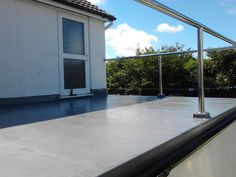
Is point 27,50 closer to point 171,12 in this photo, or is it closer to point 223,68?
point 171,12

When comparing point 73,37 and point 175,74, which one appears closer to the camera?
point 73,37

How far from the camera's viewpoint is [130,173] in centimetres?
133

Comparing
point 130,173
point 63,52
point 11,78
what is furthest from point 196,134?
point 63,52

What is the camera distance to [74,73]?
217 inches

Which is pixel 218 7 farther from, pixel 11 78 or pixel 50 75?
pixel 11 78

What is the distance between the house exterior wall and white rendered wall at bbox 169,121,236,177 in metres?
3.07

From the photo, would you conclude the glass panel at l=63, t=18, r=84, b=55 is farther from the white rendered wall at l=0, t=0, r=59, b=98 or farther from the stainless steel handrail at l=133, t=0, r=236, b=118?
the stainless steel handrail at l=133, t=0, r=236, b=118

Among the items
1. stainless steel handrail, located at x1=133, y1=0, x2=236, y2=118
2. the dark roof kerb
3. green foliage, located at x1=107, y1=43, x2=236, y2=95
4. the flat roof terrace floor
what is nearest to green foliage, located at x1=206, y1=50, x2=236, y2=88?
green foliage, located at x1=107, y1=43, x2=236, y2=95

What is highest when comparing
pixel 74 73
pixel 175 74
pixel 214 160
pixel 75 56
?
pixel 75 56

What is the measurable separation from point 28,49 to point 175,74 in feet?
27.8

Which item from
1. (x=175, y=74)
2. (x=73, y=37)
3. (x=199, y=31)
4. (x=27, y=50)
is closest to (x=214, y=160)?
(x=199, y=31)

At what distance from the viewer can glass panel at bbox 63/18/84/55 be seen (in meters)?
5.36

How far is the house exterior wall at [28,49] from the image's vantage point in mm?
4242

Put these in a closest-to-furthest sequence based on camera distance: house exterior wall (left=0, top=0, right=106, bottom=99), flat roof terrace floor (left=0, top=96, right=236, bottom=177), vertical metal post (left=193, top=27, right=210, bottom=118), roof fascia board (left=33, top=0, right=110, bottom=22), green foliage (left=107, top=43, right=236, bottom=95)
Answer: flat roof terrace floor (left=0, top=96, right=236, bottom=177), vertical metal post (left=193, top=27, right=210, bottom=118), house exterior wall (left=0, top=0, right=106, bottom=99), roof fascia board (left=33, top=0, right=110, bottom=22), green foliage (left=107, top=43, right=236, bottom=95)
